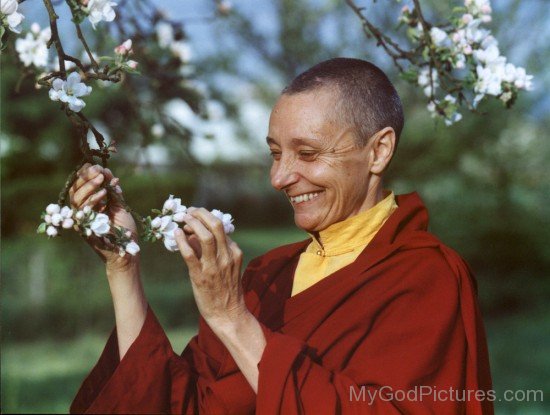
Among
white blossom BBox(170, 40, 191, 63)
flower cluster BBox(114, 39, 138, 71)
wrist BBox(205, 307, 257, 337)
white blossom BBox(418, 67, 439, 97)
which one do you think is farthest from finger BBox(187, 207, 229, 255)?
white blossom BBox(170, 40, 191, 63)

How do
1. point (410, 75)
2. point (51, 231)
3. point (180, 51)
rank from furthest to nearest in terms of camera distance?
point (180, 51) < point (410, 75) < point (51, 231)

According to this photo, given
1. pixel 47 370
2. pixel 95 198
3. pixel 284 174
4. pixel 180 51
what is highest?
pixel 180 51

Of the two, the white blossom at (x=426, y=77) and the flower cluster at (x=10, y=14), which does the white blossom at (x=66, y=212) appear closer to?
the flower cluster at (x=10, y=14)

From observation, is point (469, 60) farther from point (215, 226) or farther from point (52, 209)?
point (52, 209)

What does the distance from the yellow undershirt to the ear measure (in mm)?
125

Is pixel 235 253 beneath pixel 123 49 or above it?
beneath

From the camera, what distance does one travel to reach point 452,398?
2.04m

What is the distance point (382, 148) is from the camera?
90.7 inches

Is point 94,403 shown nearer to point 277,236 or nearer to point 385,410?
point 385,410

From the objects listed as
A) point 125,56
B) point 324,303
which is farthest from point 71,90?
point 324,303

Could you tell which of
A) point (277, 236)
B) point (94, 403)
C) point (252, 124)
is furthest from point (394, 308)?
point (277, 236)

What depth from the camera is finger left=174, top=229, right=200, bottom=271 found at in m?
1.88

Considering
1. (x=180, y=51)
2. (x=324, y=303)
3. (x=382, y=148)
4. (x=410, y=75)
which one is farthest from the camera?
(x=180, y=51)

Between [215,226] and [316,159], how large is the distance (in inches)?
17.3
